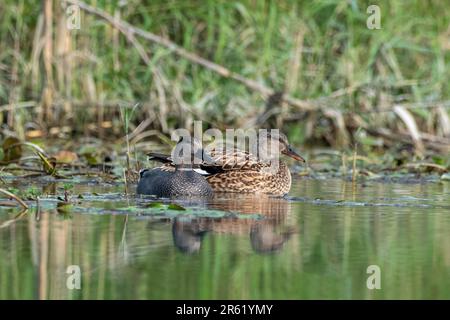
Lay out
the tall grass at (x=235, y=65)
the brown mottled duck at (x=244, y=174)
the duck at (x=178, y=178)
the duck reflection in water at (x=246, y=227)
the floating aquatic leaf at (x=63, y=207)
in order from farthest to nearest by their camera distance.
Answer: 1. the tall grass at (x=235, y=65)
2. the brown mottled duck at (x=244, y=174)
3. the duck at (x=178, y=178)
4. the floating aquatic leaf at (x=63, y=207)
5. the duck reflection in water at (x=246, y=227)

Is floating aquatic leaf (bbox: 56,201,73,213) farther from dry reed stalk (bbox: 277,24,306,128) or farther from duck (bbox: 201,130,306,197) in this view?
dry reed stalk (bbox: 277,24,306,128)

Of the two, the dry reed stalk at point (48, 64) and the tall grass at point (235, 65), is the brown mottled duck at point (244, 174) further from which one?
the dry reed stalk at point (48, 64)

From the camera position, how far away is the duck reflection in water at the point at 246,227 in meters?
5.36

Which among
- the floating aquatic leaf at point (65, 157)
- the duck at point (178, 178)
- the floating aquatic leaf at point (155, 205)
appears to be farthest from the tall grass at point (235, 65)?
the floating aquatic leaf at point (155, 205)

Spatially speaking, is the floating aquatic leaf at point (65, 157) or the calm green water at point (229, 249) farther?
the floating aquatic leaf at point (65, 157)

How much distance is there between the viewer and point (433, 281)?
4.54 m

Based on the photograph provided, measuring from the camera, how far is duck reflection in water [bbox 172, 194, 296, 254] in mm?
5355

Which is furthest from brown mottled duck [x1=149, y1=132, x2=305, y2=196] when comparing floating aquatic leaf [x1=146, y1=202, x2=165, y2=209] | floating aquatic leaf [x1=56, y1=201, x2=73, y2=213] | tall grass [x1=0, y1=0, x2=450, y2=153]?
tall grass [x1=0, y1=0, x2=450, y2=153]

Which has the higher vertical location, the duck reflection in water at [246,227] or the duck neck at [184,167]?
the duck neck at [184,167]

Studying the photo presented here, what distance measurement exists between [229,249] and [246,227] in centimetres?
76

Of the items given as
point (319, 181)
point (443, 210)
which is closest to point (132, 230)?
point (443, 210)

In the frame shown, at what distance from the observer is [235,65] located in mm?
12586
